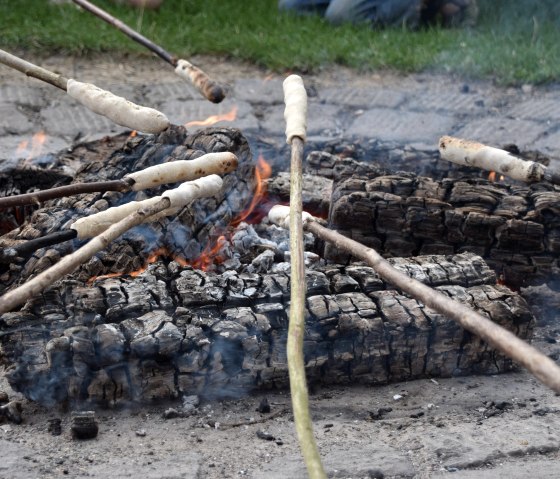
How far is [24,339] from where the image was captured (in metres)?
2.94

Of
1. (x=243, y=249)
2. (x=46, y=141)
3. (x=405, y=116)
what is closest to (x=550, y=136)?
(x=405, y=116)

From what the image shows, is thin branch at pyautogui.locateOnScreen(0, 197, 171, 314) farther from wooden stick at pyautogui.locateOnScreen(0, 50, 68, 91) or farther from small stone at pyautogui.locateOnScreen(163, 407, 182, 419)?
wooden stick at pyautogui.locateOnScreen(0, 50, 68, 91)

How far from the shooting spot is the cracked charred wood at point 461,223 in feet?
11.9

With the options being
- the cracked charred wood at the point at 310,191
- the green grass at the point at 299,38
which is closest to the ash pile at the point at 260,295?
the cracked charred wood at the point at 310,191

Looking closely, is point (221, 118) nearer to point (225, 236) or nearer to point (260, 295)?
point (225, 236)

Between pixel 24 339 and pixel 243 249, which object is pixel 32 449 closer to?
pixel 24 339

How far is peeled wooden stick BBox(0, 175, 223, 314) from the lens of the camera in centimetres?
245

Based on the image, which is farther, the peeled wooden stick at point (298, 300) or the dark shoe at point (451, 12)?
the dark shoe at point (451, 12)

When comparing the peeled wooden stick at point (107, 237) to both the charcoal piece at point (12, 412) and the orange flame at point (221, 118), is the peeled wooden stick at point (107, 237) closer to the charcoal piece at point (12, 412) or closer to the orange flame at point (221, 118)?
the charcoal piece at point (12, 412)

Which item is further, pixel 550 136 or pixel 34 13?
pixel 34 13

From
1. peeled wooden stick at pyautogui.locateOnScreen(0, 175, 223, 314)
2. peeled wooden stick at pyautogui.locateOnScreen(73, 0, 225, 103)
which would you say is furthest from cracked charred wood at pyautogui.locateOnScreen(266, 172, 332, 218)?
peeled wooden stick at pyautogui.locateOnScreen(0, 175, 223, 314)

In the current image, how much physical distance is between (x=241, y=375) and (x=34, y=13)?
194 inches

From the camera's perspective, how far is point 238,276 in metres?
3.18

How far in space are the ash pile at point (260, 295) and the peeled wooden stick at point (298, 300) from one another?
0.33m
